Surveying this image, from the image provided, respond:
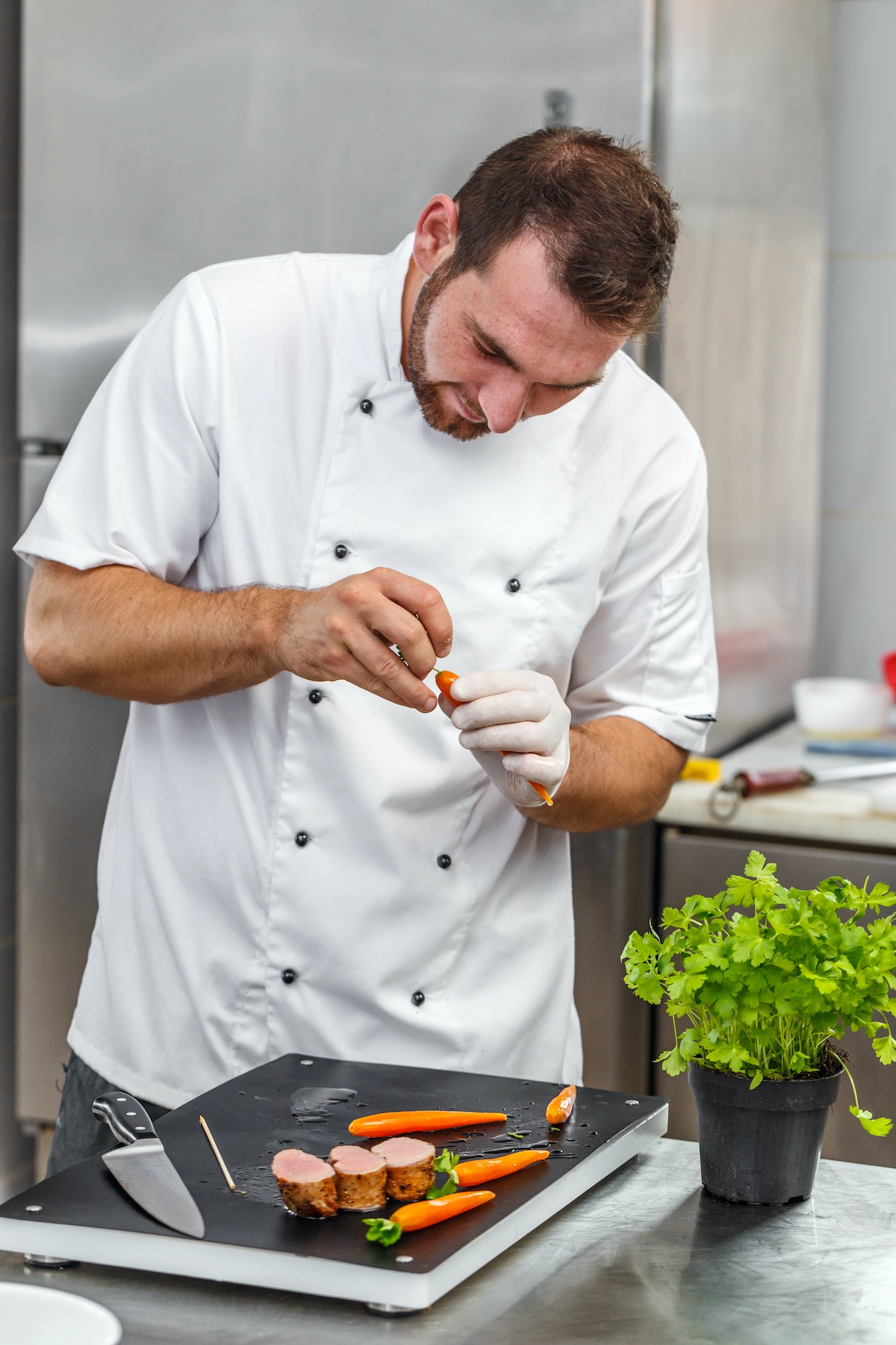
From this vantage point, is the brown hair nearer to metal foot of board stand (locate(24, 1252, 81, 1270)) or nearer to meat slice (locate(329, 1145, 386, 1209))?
meat slice (locate(329, 1145, 386, 1209))

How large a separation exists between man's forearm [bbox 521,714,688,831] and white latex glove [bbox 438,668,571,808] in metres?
0.13

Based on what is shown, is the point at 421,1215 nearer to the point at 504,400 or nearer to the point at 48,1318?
the point at 48,1318

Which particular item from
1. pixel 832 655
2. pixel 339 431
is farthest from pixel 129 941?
pixel 832 655

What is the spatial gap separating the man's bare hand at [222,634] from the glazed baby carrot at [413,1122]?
355mm

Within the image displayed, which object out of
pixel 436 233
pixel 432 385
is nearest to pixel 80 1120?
pixel 432 385

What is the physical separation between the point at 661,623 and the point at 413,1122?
0.67 m

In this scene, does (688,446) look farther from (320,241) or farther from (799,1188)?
(799,1188)

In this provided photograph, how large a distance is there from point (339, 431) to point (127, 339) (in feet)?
2.17

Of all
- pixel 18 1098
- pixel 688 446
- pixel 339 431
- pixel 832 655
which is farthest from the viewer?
pixel 832 655

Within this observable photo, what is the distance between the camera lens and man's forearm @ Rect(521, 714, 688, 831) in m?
1.45

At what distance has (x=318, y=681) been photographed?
1.33 m

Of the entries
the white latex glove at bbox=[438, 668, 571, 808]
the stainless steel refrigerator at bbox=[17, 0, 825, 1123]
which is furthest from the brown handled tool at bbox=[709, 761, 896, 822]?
the white latex glove at bbox=[438, 668, 571, 808]

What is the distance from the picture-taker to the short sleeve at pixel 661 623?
153 centimetres

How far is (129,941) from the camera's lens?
58.9 inches
